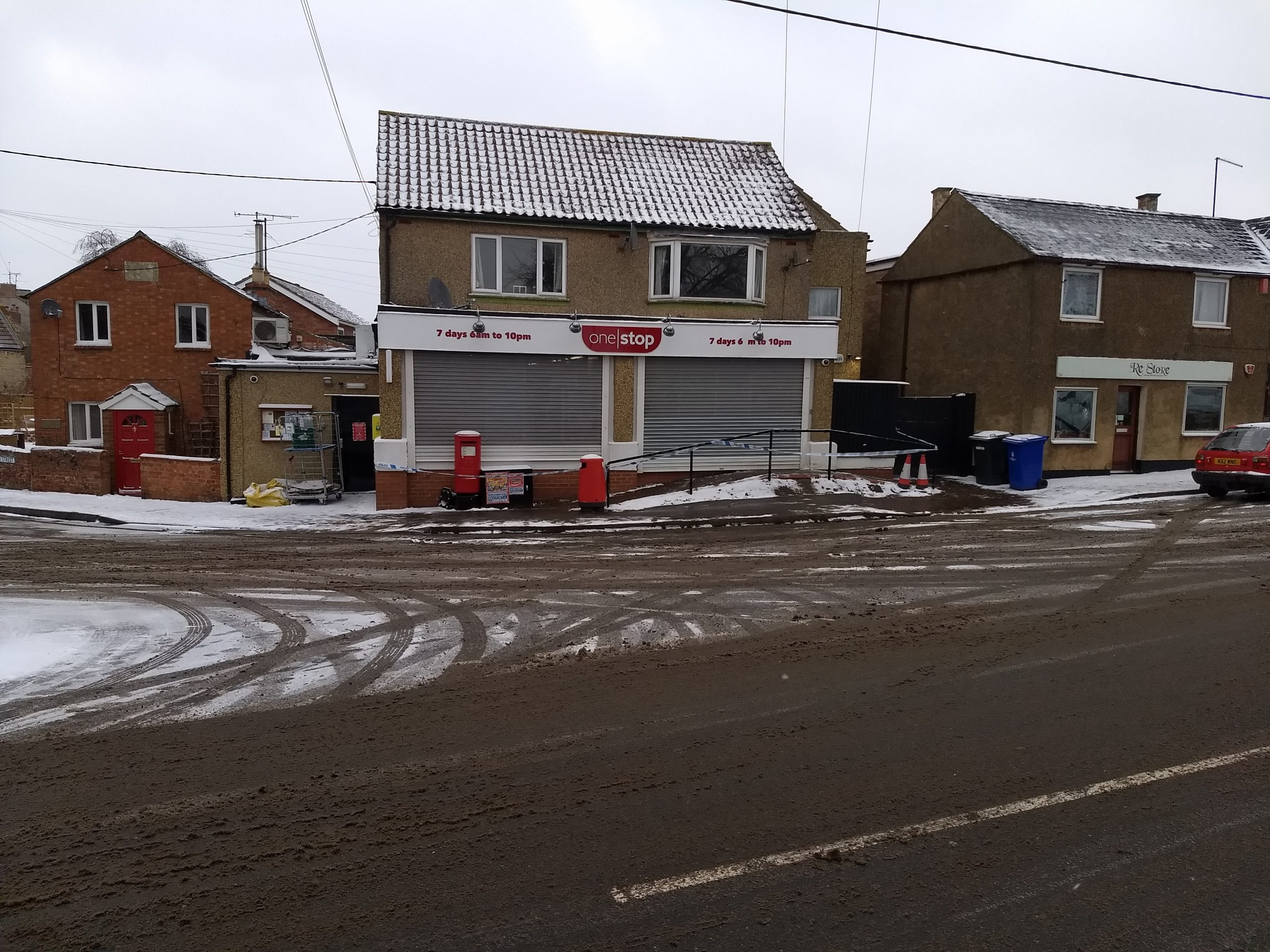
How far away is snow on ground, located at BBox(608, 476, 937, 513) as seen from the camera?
16297mm

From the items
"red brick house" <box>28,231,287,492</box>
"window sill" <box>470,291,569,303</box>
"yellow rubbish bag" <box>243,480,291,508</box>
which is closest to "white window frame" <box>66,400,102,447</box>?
"red brick house" <box>28,231,287,492</box>

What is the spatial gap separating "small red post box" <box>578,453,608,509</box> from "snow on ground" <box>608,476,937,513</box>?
11.3 inches

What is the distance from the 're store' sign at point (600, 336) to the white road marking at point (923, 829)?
14.1 m

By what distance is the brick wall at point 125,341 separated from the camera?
26.0 m

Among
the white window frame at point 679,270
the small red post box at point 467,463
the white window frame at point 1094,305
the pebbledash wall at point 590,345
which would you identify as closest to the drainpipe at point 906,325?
the white window frame at point 1094,305

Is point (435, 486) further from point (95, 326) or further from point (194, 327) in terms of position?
point (95, 326)

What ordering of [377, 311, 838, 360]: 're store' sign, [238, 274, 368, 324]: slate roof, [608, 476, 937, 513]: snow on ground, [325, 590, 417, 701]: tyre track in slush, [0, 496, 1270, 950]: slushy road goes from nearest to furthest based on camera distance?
[0, 496, 1270, 950]: slushy road, [325, 590, 417, 701]: tyre track in slush, [608, 476, 937, 513]: snow on ground, [377, 311, 838, 360]: 're store' sign, [238, 274, 368, 324]: slate roof

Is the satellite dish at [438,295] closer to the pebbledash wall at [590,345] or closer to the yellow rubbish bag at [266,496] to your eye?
the pebbledash wall at [590,345]

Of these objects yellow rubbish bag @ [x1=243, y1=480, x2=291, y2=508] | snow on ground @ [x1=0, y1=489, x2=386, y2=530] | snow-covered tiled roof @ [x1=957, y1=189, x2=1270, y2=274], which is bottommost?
snow on ground @ [x1=0, y1=489, x2=386, y2=530]

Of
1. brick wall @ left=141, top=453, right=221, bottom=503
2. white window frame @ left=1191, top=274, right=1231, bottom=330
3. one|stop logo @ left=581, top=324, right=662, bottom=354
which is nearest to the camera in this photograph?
one|stop logo @ left=581, top=324, right=662, bottom=354

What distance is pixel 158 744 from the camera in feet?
16.9

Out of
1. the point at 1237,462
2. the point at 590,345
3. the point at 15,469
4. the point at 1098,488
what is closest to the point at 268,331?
the point at 15,469

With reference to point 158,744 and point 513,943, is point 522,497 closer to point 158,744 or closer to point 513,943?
point 158,744

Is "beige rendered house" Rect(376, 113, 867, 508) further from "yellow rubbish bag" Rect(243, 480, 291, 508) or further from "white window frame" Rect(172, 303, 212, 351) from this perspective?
"white window frame" Rect(172, 303, 212, 351)
